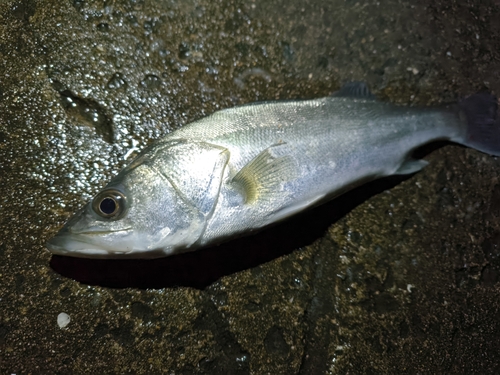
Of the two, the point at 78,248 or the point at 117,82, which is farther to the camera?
the point at 117,82

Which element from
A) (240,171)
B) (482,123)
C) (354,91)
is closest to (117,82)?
(240,171)

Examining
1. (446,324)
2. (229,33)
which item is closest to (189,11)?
(229,33)

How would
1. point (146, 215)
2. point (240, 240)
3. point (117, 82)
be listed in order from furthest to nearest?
1. point (117, 82)
2. point (240, 240)
3. point (146, 215)

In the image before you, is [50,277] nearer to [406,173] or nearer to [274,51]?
[274,51]

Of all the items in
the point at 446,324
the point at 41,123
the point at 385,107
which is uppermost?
the point at 41,123

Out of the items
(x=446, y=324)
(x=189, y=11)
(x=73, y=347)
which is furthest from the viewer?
(x=189, y=11)

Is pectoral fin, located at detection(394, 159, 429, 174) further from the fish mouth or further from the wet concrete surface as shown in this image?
the fish mouth

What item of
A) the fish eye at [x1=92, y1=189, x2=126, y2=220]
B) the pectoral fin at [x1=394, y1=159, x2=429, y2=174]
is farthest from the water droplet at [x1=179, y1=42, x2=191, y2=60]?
the pectoral fin at [x1=394, y1=159, x2=429, y2=174]

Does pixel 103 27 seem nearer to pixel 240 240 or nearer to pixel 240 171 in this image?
pixel 240 171
